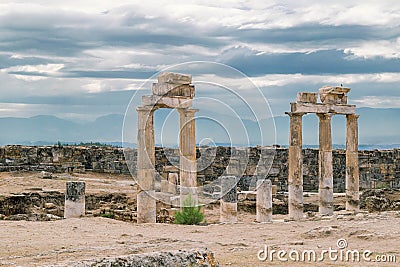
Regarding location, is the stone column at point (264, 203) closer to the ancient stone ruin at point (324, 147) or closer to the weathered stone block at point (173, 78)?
the ancient stone ruin at point (324, 147)

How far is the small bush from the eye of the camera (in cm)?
2012

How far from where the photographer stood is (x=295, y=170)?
921 inches

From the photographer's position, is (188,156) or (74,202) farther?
(188,156)

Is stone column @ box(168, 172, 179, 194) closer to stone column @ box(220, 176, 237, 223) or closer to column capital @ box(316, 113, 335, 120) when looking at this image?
stone column @ box(220, 176, 237, 223)

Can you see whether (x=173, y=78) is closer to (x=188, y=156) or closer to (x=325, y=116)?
(x=188, y=156)

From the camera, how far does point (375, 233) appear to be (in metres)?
14.0

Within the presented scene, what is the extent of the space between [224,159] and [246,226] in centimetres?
1351

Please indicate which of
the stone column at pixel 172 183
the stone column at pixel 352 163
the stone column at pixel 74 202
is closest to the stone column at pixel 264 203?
the stone column at pixel 352 163

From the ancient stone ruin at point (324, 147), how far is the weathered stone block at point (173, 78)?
4.28 m

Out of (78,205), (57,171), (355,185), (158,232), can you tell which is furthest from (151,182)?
(57,171)

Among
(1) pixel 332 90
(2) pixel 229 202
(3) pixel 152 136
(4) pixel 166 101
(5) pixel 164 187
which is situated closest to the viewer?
(3) pixel 152 136

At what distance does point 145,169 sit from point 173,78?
2975 millimetres

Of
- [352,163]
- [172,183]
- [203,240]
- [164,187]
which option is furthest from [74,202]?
[352,163]

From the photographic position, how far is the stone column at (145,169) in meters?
20.2
